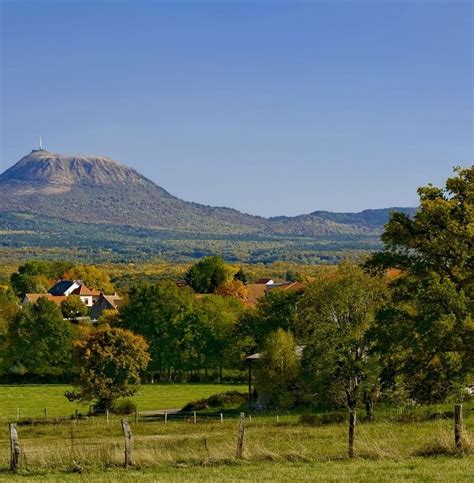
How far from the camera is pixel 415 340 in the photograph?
3128cm

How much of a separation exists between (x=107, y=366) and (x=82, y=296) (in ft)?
299

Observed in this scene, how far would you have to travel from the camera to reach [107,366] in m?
56.8

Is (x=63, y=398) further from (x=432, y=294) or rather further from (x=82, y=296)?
(x=82, y=296)

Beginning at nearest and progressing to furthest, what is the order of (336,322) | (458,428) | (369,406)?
(458,428), (369,406), (336,322)

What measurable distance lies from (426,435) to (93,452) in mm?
13843

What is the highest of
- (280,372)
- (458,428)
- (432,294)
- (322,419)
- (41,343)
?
(432,294)

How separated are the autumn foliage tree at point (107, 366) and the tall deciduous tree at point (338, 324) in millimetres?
11158

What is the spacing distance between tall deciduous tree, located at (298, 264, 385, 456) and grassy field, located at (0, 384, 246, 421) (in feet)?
51.2

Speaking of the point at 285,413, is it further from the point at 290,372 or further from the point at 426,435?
the point at 426,435

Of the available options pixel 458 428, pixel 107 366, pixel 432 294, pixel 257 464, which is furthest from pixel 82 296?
pixel 458 428

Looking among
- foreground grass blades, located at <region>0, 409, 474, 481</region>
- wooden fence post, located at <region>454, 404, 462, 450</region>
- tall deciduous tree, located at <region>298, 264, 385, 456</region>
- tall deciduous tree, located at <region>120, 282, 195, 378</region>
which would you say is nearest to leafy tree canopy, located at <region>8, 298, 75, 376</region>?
tall deciduous tree, located at <region>120, 282, 195, 378</region>

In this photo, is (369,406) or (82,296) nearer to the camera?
(369,406)

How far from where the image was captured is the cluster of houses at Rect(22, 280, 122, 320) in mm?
127688

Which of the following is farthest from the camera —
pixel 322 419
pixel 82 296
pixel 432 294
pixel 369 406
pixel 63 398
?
pixel 82 296
